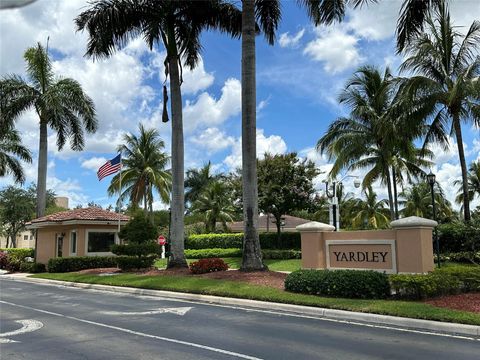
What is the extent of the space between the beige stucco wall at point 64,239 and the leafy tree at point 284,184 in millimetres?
9892

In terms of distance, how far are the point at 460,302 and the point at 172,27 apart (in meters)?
17.2

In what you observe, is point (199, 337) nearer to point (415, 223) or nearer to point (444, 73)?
point (415, 223)

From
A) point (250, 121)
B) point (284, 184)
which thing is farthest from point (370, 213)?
point (250, 121)

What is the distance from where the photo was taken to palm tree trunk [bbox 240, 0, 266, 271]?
1788cm

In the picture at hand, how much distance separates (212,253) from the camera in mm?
34875

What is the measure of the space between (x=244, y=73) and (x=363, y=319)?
11.0 m

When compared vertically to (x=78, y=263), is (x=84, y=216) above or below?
above

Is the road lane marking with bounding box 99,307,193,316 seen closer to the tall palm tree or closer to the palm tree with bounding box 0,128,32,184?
the tall palm tree

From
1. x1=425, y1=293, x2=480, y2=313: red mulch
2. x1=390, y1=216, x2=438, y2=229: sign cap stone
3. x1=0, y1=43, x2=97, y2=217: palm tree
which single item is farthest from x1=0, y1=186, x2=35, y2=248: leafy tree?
x1=425, y1=293, x2=480, y2=313: red mulch

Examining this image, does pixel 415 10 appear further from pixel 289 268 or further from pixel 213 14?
pixel 289 268

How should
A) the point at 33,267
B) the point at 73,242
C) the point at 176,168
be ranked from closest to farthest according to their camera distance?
the point at 176,168, the point at 33,267, the point at 73,242

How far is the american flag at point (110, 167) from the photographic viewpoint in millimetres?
29830

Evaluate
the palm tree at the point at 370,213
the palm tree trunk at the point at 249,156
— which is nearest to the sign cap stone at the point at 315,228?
the palm tree trunk at the point at 249,156

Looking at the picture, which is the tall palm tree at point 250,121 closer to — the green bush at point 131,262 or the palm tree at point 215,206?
the green bush at point 131,262
